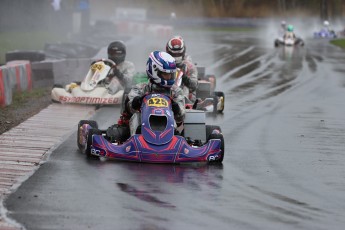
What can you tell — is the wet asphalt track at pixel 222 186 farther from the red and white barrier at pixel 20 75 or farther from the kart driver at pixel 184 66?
the red and white barrier at pixel 20 75

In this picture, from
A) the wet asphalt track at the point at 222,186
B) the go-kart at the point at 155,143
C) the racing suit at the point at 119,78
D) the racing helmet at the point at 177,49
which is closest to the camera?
the wet asphalt track at the point at 222,186

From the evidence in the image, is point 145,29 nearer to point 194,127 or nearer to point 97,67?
point 97,67

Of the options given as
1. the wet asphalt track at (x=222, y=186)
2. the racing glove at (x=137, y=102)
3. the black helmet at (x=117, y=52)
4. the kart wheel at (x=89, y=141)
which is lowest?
the wet asphalt track at (x=222, y=186)

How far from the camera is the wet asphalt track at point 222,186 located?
7163 millimetres

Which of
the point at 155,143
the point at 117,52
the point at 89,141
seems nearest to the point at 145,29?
the point at 117,52

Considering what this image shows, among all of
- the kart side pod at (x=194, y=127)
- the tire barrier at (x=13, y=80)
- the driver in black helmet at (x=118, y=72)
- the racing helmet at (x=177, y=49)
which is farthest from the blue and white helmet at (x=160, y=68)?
the driver in black helmet at (x=118, y=72)

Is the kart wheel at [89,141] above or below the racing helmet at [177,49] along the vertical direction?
below

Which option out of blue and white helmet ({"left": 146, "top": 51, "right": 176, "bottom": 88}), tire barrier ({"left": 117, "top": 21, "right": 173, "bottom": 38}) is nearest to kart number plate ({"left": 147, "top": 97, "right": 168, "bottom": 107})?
blue and white helmet ({"left": 146, "top": 51, "right": 176, "bottom": 88})

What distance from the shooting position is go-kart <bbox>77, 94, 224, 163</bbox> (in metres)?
9.74

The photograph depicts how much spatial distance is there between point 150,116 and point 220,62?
21026mm

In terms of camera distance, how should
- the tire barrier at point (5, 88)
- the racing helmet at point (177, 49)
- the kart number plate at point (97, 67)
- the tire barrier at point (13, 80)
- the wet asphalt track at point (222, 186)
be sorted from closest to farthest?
the wet asphalt track at point (222, 186) → the racing helmet at point (177, 49) → the tire barrier at point (5, 88) → the tire barrier at point (13, 80) → the kart number plate at point (97, 67)

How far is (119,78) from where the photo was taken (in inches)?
648

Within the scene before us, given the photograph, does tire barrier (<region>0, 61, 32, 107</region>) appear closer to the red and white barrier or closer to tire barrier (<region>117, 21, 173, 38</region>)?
the red and white barrier

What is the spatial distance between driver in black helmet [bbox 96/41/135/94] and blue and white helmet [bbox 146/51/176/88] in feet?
18.9
